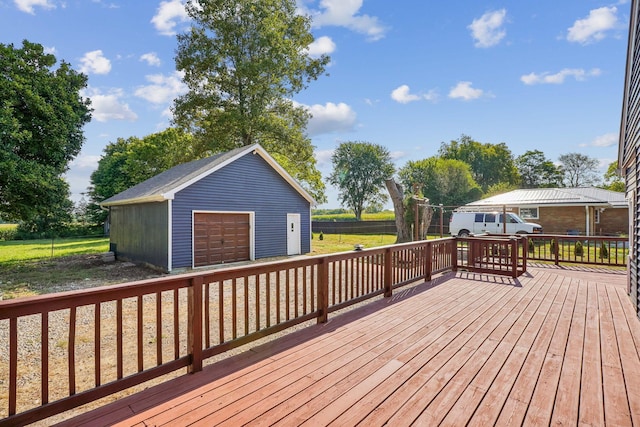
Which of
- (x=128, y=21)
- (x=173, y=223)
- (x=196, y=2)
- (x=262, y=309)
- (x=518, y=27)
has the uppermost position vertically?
(x=196, y=2)

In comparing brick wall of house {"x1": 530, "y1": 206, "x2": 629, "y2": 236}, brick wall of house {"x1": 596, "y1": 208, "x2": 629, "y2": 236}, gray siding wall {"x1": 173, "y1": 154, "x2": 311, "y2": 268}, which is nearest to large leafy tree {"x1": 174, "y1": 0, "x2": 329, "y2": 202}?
gray siding wall {"x1": 173, "y1": 154, "x2": 311, "y2": 268}

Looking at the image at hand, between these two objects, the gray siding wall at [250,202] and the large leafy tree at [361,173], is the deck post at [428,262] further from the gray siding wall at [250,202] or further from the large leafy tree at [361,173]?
the large leafy tree at [361,173]

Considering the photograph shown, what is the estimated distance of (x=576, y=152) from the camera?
41.0 metres

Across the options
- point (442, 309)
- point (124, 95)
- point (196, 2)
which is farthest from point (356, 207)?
point (442, 309)

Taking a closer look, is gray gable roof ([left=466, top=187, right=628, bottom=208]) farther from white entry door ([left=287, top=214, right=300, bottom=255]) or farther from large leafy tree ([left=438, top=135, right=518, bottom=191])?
large leafy tree ([left=438, top=135, right=518, bottom=191])

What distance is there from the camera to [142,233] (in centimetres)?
1104

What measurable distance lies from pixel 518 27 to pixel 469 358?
849cm

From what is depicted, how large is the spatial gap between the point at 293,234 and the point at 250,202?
2519 mm

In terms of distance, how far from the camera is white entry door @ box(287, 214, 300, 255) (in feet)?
43.3

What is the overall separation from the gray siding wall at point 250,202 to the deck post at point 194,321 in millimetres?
7799

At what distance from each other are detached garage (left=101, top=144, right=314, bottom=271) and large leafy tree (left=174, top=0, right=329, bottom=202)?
622cm

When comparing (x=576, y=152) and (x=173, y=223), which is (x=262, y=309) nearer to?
(x=173, y=223)

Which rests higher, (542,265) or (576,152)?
(576,152)

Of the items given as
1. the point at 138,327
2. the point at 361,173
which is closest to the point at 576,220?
the point at 138,327
